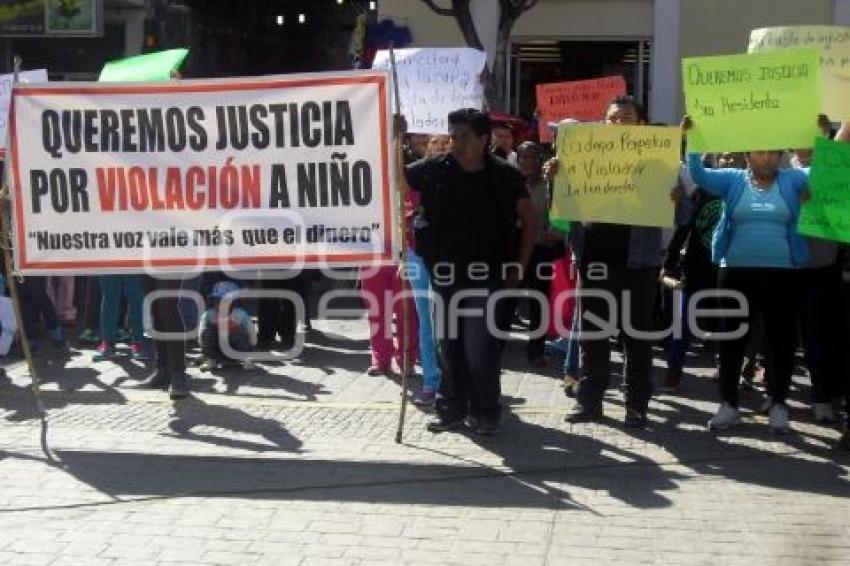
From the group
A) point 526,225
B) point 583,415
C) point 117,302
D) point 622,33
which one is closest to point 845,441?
point 583,415

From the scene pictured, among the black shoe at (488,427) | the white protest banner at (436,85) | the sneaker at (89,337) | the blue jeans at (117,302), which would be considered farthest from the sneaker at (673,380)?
the sneaker at (89,337)

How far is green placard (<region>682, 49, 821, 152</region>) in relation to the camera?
6.25 meters

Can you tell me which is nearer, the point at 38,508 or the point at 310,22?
the point at 38,508

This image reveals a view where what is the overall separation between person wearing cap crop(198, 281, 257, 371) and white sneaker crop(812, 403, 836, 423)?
162 inches

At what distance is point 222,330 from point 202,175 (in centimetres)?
247

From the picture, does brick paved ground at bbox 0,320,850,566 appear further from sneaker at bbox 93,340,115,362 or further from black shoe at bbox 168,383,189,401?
sneaker at bbox 93,340,115,362

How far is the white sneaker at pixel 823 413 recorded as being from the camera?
7102mm

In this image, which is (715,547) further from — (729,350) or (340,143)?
(340,143)

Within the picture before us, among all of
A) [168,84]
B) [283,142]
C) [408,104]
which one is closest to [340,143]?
[283,142]

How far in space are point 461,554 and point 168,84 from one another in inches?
127

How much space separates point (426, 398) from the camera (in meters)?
7.52

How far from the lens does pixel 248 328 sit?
8953 millimetres

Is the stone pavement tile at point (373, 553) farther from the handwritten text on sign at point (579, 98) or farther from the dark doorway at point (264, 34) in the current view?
the dark doorway at point (264, 34)

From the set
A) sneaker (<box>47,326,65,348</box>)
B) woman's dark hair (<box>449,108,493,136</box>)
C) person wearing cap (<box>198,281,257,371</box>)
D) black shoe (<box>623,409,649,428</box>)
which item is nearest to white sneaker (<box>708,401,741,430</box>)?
black shoe (<box>623,409,649,428</box>)
